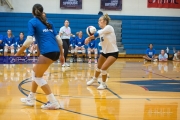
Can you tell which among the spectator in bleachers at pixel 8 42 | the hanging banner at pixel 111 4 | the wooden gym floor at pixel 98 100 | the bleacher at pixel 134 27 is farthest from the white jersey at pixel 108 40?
the hanging banner at pixel 111 4

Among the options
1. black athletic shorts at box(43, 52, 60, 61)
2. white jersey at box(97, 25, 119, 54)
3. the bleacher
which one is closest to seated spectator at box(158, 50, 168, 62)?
the bleacher

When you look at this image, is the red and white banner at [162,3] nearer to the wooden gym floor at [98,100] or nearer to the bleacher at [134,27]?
the bleacher at [134,27]

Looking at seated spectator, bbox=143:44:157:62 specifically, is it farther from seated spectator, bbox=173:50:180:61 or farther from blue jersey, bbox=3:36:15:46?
blue jersey, bbox=3:36:15:46

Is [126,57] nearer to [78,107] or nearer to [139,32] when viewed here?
[139,32]

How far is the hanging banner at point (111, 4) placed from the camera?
19.4 meters

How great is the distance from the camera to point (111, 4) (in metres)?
19.5

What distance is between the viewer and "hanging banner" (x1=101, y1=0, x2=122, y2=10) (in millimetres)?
19406

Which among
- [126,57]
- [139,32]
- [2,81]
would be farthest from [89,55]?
[2,81]

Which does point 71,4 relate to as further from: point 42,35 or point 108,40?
point 42,35

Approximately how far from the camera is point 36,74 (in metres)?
4.57

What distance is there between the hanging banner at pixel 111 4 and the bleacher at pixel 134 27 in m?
0.73

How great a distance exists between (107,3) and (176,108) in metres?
15.2

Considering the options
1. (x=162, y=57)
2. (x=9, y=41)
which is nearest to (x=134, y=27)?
(x=162, y=57)

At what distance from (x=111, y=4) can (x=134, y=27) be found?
2236 mm
